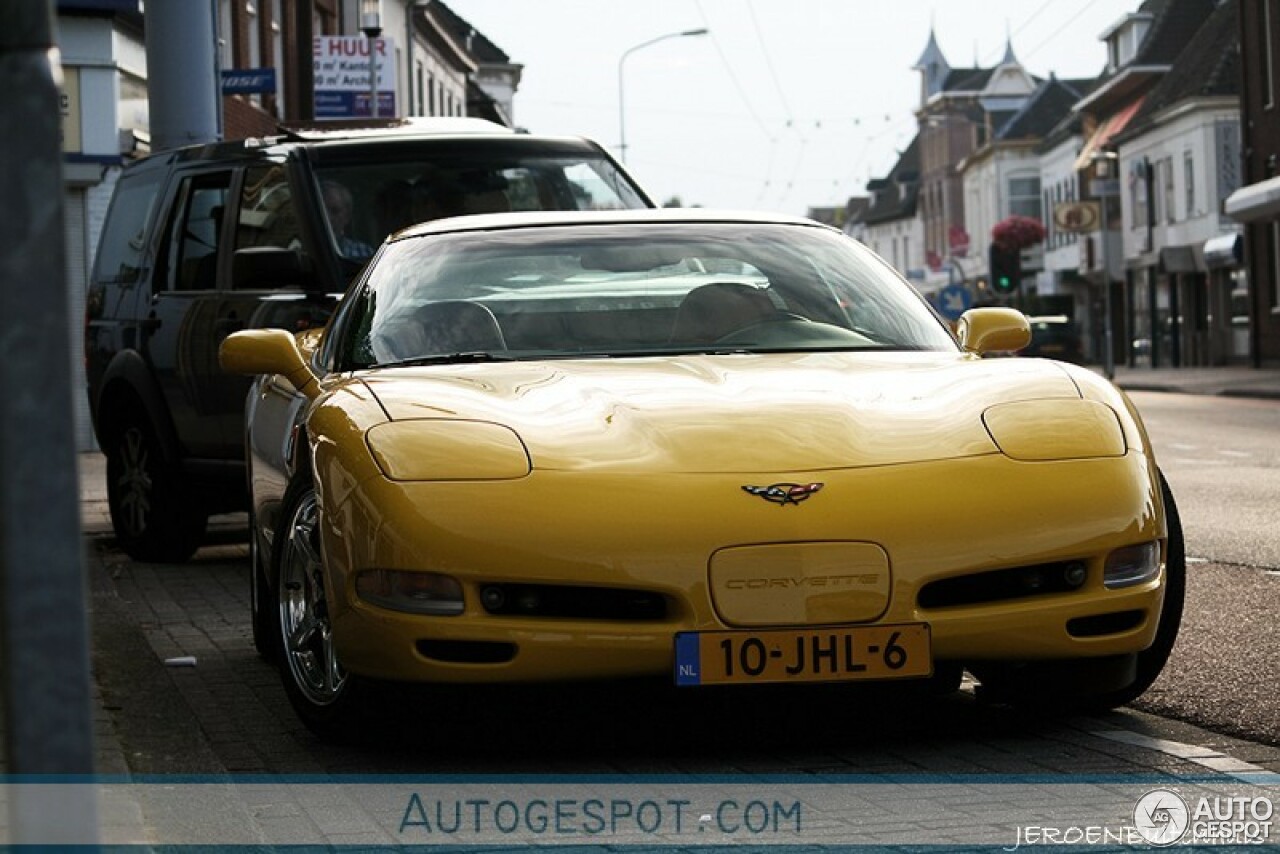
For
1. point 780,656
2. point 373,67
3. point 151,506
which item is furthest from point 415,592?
point 373,67

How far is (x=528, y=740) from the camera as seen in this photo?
5883 millimetres

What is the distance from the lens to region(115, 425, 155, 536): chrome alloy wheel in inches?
465

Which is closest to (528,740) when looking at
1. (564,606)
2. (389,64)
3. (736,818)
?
(564,606)

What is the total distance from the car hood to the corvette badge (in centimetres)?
8

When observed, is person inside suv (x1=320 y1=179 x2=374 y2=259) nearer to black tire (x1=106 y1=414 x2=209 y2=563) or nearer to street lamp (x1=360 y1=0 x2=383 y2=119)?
black tire (x1=106 y1=414 x2=209 y2=563)

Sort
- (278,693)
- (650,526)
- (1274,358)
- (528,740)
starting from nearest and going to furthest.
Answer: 1. (650,526)
2. (528,740)
3. (278,693)
4. (1274,358)

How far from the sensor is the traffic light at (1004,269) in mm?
45062

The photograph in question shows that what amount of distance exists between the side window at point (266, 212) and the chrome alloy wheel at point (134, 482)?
1199mm

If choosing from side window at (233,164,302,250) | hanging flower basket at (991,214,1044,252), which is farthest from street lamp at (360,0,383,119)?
hanging flower basket at (991,214,1044,252)

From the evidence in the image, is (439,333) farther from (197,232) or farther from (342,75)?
(342,75)

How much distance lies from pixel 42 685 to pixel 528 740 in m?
3.44

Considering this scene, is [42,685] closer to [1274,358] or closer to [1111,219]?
[1274,358]

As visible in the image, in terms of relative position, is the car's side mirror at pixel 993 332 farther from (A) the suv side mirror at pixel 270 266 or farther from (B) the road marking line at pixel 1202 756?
(A) the suv side mirror at pixel 270 266

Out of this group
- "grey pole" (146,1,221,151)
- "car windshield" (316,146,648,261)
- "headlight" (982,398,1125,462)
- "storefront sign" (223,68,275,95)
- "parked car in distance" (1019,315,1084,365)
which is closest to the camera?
"headlight" (982,398,1125,462)
